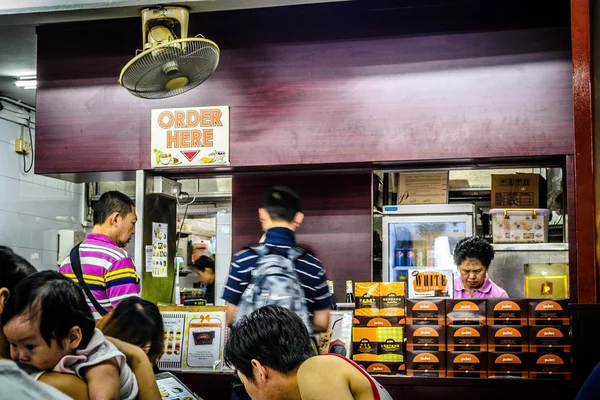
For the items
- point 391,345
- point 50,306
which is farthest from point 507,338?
point 50,306

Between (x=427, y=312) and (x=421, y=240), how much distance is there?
3.20 m

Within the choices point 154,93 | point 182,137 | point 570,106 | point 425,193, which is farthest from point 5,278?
point 425,193

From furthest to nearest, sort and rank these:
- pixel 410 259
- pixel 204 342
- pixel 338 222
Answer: pixel 410 259 < pixel 338 222 < pixel 204 342

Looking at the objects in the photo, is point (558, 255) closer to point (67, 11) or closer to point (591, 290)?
point (591, 290)

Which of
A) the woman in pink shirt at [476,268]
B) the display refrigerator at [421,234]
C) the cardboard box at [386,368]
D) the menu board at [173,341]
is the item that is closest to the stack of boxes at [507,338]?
the cardboard box at [386,368]

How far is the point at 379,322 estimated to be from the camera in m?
4.67

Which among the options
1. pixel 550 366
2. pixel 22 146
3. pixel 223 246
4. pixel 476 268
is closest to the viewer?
pixel 550 366

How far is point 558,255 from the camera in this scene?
7.17 m

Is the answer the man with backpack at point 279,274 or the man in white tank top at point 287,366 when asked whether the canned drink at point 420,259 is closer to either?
the man with backpack at point 279,274

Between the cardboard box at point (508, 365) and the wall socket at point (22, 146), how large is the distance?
583 cm

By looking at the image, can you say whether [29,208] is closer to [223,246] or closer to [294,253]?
[223,246]

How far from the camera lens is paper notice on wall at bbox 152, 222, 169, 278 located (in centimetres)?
553

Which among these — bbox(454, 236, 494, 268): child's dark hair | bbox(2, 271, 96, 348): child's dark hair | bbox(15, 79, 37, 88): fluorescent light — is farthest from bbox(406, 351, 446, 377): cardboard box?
bbox(15, 79, 37, 88): fluorescent light

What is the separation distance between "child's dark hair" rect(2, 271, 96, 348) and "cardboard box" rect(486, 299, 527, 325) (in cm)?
283
